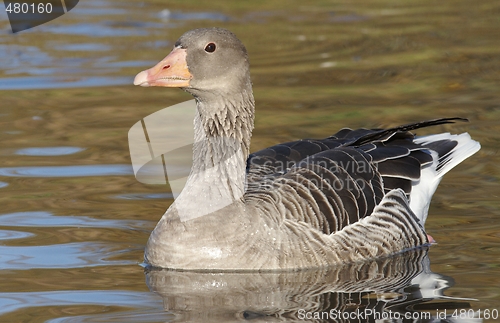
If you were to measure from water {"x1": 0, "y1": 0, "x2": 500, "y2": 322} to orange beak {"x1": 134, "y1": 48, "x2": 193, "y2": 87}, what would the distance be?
173 centimetres

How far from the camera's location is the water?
754 centimetres

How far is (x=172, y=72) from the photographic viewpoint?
8125mm

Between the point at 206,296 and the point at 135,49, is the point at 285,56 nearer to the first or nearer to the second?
the point at 135,49

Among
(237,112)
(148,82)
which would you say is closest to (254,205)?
(237,112)

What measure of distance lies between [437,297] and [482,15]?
571 inches

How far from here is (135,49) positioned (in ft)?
59.7
